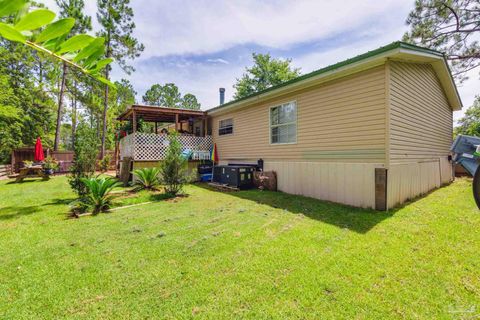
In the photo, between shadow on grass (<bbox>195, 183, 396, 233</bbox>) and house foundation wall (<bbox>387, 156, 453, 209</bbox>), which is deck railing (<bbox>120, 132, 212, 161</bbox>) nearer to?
shadow on grass (<bbox>195, 183, 396, 233</bbox>)

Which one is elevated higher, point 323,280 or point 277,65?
point 277,65

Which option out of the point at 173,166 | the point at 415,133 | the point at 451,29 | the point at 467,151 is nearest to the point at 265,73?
the point at 451,29

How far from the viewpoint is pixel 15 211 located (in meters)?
5.67

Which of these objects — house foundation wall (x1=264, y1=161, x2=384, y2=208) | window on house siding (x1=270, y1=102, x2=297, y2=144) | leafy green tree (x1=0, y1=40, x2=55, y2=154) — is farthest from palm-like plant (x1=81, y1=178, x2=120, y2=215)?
leafy green tree (x1=0, y1=40, x2=55, y2=154)

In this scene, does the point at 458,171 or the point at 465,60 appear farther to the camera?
the point at 465,60

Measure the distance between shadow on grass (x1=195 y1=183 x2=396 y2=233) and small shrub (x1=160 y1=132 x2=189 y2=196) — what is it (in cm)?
195

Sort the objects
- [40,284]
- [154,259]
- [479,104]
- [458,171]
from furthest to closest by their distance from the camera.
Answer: [479,104] → [458,171] → [154,259] → [40,284]

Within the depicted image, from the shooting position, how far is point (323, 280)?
2.79 metres

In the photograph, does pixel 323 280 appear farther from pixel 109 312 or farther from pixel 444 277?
pixel 109 312

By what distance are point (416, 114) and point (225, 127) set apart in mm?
7302

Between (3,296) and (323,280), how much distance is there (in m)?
3.48

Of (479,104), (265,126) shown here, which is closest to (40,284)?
(265,126)

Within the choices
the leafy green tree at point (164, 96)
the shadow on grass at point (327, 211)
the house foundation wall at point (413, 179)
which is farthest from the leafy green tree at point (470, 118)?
the leafy green tree at point (164, 96)

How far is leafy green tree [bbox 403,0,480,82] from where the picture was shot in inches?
469
